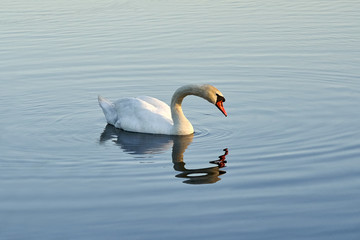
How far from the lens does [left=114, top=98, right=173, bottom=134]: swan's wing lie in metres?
13.4

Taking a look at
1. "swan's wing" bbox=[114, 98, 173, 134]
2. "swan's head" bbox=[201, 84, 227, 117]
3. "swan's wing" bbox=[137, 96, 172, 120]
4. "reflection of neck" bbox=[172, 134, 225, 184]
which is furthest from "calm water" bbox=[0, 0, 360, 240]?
"swan's wing" bbox=[137, 96, 172, 120]

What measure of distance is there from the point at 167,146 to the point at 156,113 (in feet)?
4.18

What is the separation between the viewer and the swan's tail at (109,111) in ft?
46.1

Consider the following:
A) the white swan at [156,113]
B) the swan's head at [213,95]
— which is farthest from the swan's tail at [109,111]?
the swan's head at [213,95]

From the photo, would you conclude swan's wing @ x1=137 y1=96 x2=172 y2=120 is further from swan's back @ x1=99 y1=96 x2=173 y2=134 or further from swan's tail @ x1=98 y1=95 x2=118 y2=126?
swan's tail @ x1=98 y1=95 x2=118 y2=126

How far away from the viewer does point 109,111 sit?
14148 mm

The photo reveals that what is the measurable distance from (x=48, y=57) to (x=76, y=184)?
429 inches

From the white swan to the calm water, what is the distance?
0.81 feet

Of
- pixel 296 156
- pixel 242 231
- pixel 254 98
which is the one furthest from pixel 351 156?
pixel 254 98

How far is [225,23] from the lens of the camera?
82.0 feet

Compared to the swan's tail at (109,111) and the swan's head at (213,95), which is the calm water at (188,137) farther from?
the swan's head at (213,95)

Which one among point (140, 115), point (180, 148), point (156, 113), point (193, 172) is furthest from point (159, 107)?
point (193, 172)

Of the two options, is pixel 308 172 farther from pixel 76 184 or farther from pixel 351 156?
pixel 76 184

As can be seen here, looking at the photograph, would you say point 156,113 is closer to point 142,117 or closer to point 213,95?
point 142,117
